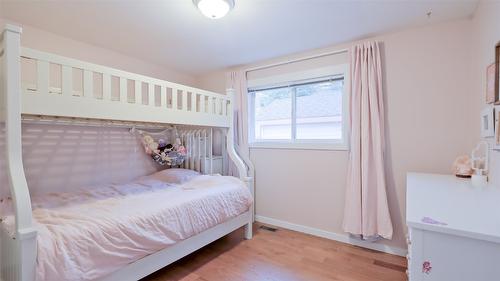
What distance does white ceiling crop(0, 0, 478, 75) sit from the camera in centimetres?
170

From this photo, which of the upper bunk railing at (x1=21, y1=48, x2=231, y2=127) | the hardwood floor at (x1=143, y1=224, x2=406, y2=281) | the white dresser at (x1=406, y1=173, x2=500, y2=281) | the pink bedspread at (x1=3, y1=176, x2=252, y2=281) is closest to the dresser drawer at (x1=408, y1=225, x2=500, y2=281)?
the white dresser at (x1=406, y1=173, x2=500, y2=281)

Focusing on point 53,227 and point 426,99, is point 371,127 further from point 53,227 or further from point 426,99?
point 53,227

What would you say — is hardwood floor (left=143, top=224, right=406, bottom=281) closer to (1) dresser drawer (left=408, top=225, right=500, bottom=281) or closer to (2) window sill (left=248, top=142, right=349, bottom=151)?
(2) window sill (left=248, top=142, right=349, bottom=151)

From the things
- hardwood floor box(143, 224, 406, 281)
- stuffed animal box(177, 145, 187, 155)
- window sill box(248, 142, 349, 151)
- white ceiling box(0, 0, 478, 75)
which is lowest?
hardwood floor box(143, 224, 406, 281)

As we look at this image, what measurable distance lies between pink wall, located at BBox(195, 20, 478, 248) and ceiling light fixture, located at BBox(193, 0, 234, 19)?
1.34 metres

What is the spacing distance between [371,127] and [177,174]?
218cm

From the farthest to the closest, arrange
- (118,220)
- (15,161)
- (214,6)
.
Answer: (214,6) < (118,220) < (15,161)

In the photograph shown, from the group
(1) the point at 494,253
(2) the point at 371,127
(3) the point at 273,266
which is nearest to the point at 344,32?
(2) the point at 371,127

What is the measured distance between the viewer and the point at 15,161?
44.6 inches

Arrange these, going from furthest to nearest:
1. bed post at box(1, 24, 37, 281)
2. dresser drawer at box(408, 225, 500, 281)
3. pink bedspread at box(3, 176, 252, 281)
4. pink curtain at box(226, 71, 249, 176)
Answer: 1. pink curtain at box(226, 71, 249, 176)
2. pink bedspread at box(3, 176, 252, 281)
3. bed post at box(1, 24, 37, 281)
4. dresser drawer at box(408, 225, 500, 281)

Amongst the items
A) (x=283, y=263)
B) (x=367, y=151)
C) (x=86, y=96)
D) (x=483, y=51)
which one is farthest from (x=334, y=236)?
(x=86, y=96)

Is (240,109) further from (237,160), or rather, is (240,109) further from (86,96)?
(86,96)

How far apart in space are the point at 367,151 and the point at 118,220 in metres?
2.14

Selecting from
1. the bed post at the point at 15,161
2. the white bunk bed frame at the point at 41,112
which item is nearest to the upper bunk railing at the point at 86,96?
the white bunk bed frame at the point at 41,112
